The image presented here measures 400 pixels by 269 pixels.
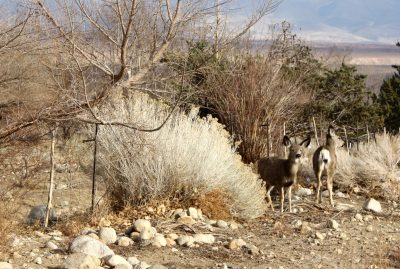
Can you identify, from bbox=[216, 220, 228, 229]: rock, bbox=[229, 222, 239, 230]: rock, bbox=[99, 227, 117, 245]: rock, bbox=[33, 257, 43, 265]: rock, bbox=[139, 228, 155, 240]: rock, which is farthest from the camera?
bbox=[229, 222, 239, 230]: rock

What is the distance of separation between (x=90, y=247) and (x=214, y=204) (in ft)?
11.8

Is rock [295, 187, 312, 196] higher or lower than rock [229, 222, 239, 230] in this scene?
lower

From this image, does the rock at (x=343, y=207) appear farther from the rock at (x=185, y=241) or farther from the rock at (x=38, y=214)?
the rock at (x=38, y=214)

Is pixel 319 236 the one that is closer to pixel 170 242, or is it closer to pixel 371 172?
pixel 170 242

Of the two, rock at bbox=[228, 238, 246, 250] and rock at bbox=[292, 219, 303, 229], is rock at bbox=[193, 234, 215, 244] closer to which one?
rock at bbox=[228, 238, 246, 250]

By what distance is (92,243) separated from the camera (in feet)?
27.4

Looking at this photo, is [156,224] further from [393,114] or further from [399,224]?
[393,114]

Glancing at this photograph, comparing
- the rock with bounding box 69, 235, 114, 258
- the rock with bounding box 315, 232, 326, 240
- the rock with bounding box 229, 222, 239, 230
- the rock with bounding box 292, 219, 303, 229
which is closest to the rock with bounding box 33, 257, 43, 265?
the rock with bounding box 69, 235, 114, 258

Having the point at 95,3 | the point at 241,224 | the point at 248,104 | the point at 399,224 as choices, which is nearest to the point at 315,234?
the point at 241,224

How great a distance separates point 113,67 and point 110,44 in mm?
274

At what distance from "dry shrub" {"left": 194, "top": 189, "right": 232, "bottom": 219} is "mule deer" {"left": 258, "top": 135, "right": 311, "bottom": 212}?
1.41 metres

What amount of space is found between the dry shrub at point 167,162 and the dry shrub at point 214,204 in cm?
9

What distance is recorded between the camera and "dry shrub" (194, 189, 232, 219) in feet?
37.3

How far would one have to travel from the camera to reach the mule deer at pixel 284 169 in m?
12.8
